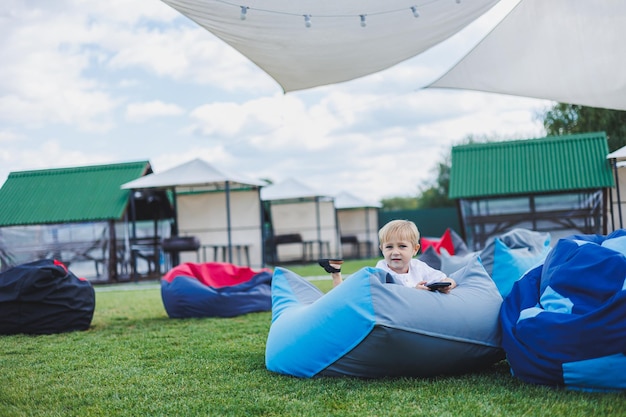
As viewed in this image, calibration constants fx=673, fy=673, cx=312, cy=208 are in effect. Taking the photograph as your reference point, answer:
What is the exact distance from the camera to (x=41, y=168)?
667 inches

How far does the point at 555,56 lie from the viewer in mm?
5684

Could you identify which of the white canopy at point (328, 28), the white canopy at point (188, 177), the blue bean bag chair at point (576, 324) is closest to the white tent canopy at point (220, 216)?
the white canopy at point (188, 177)

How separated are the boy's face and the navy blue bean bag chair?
11.3 feet

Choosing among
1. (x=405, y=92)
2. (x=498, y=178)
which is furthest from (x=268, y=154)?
(x=405, y=92)

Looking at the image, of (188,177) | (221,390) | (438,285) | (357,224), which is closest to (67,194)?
(188,177)

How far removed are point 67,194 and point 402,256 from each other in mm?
13942

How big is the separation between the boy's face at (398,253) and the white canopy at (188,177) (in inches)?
421

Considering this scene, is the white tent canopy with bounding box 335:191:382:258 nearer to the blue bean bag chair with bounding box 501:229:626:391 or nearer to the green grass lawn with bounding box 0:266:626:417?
the green grass lawn with bounding box 0:266:626:417

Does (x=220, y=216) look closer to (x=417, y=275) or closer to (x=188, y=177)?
(x=188, y=177)

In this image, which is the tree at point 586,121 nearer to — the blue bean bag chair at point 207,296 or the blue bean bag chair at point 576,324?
the blue bean bag chair at point 207,296

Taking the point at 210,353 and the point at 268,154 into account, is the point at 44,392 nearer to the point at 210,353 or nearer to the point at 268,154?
the point at 210,353

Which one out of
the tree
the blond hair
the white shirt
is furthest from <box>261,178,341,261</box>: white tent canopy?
the blond hair

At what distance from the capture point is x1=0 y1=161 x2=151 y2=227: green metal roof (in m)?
15.5

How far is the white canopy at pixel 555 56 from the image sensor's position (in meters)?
5.18
